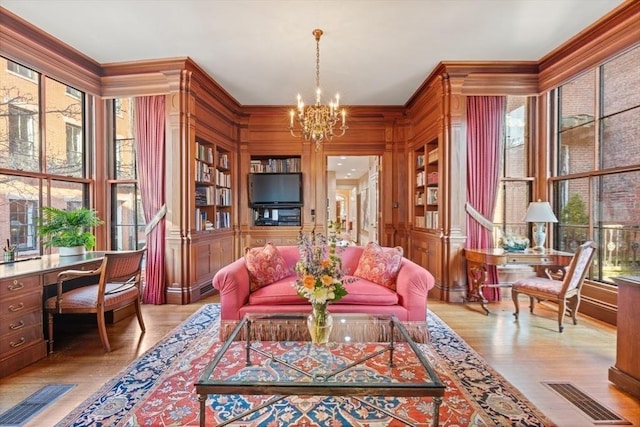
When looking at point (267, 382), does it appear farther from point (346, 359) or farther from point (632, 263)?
point (632, 263)

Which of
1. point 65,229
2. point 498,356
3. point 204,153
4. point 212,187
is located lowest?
point 498,356

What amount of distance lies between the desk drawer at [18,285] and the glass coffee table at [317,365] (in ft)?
5.93

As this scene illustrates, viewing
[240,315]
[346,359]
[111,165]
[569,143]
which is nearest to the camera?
[346,359]

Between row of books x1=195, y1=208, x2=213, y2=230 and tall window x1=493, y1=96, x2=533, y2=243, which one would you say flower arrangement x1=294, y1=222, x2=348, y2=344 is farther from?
tall window x1=493, y1=96, x2=533, y2=243

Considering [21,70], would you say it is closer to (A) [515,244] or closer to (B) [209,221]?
(B) [209,221]

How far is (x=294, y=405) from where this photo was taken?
6.31 ft

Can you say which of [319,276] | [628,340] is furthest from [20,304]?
[628,340]

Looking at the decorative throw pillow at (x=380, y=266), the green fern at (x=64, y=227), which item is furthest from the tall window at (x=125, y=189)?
the decorative throw pillow at (x=380, y=266)

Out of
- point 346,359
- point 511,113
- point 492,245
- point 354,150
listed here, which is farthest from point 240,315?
point 511,113

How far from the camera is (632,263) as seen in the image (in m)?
3.31

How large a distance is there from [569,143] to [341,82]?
3.21 m

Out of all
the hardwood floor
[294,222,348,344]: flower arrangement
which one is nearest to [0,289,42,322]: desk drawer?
the hardwood floor

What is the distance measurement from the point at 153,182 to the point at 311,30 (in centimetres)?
279

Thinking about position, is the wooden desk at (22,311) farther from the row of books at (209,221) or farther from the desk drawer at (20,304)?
the row of books at (209,221)
